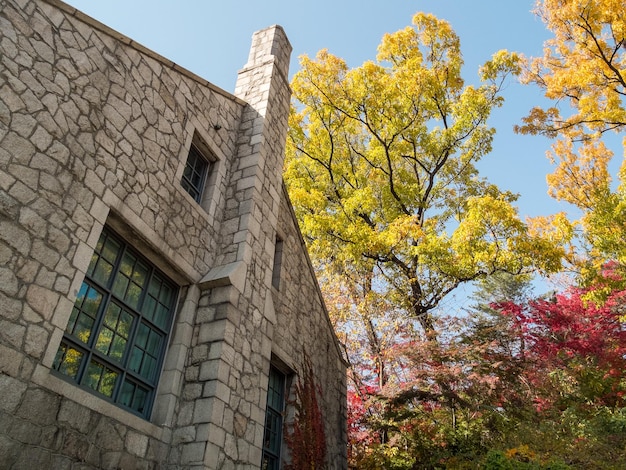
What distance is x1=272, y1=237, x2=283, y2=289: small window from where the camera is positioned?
845 centimetres

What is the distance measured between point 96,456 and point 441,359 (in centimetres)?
829

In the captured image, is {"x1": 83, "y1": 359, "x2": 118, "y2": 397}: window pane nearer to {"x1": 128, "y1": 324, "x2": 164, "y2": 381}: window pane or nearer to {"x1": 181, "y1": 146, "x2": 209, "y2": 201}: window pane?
{"x1": 128, "y1": 324, "x2": 164, "y2": 381}: window pane

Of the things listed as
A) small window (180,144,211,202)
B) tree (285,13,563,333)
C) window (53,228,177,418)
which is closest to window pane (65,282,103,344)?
window (53,228,177,418)

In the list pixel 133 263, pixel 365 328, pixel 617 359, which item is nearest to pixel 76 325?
pixel 133 263

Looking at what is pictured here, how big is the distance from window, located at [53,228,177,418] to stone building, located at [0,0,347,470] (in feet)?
0.06

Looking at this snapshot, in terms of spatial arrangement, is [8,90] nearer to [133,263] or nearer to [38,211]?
[38,211]

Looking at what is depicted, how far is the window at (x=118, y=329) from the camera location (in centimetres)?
480

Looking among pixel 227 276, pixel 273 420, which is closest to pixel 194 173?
pixel 227 276

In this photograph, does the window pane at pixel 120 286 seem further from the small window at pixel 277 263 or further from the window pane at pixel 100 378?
the small window at pixel 277 263

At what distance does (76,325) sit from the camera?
4.79 m

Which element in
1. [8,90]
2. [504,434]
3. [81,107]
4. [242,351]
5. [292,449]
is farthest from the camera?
[504,434]

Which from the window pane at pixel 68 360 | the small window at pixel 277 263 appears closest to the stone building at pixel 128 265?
the window pane at pixel 68 360

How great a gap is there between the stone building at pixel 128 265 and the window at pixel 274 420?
3 cm

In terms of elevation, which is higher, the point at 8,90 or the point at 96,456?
the point at 8,90
